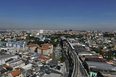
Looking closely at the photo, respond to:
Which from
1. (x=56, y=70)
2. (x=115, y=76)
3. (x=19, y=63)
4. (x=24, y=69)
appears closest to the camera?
(x=115, y=76)

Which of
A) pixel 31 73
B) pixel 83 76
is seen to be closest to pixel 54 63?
pixel 31 73

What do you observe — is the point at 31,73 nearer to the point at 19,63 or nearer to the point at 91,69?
the point at 19,63

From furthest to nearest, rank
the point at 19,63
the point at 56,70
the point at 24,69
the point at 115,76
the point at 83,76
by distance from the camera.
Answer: the point at 19,63 → the point at 56,70 → the point at 24,69 → the point at 83,76 → the point at 115,76

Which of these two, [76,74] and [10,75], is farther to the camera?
[76,74]

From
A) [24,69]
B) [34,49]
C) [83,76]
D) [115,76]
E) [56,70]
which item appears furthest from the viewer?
[34,49]

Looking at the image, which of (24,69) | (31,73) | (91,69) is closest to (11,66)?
(24,69)

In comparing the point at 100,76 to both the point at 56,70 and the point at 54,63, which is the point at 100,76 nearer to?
the point at 56,70

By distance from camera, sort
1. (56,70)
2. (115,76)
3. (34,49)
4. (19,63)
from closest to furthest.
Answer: (115,76) < (56,70) < (19,63) < (34,49)

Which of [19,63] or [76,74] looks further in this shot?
[19,63]

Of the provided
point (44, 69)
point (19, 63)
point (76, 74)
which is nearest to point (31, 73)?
point (44, 69)
